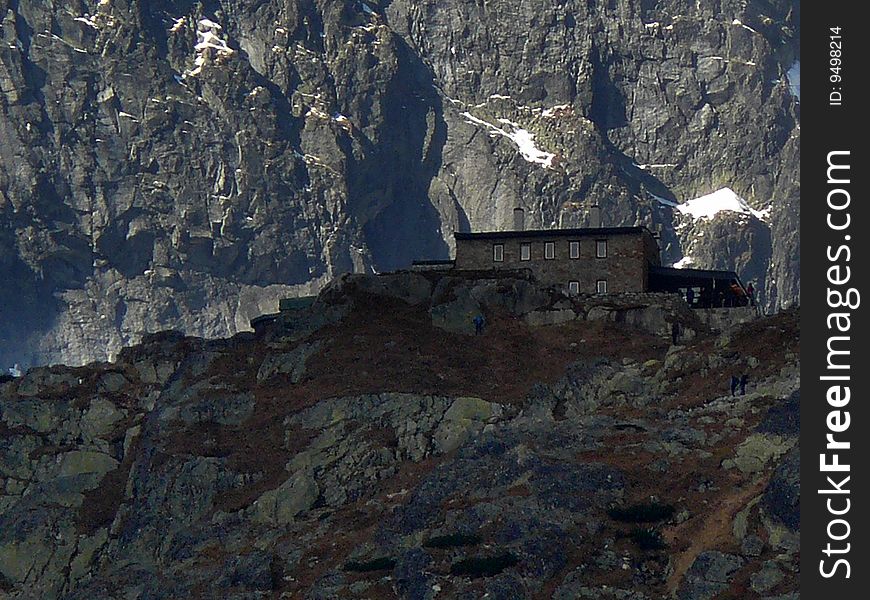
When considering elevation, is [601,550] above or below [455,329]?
below

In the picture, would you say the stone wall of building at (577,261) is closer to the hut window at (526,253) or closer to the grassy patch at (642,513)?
the hut window at (526,253)

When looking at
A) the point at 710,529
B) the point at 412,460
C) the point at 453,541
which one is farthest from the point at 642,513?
the point at 412,460

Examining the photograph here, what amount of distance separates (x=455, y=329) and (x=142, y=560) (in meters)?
24.3

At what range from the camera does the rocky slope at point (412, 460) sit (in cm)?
6812

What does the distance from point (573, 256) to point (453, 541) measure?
4336cm

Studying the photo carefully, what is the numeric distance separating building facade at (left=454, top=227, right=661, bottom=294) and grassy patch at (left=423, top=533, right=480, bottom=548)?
4075cm

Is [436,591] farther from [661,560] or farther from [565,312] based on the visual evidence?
[565,312]

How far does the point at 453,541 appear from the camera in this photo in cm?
7069

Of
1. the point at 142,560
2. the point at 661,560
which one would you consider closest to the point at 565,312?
the point at 142,560

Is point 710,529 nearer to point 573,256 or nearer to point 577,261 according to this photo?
point 577,261

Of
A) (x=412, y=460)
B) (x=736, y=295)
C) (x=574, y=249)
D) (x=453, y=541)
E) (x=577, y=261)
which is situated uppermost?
(x=574, y=249)

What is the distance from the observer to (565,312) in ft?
337

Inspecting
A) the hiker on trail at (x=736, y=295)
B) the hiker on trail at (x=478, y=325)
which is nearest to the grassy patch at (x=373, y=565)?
the hiker on trail at (x=478, y=325)

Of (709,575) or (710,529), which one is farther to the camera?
(710,529)
